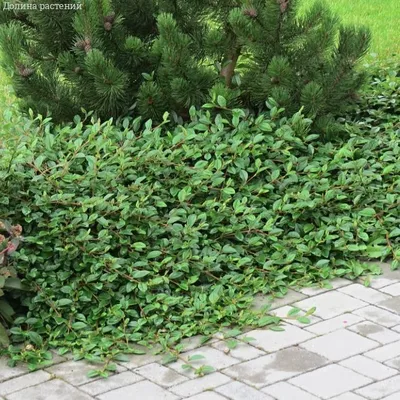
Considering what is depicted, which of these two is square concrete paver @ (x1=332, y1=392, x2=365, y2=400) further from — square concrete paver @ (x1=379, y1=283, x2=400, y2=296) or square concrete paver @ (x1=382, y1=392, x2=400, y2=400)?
square concrete paver @ (x1=379, y1=283, x2=400, y2=296)

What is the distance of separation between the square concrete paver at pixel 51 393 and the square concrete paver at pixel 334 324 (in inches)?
47.5

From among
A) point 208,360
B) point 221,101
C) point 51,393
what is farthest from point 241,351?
point 221,101

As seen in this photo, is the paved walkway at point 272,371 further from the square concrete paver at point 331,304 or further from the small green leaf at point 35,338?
the small green leaf at point 35,338

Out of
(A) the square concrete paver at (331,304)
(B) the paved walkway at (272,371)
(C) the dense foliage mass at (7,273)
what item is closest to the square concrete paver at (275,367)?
(B) the paved walkway at (272,371)

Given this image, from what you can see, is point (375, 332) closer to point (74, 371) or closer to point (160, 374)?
point (160, 374)

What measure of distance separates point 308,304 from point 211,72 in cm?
191

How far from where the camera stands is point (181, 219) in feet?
16.3

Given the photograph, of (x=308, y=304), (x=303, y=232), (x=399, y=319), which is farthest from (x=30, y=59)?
(x=399, y=319)

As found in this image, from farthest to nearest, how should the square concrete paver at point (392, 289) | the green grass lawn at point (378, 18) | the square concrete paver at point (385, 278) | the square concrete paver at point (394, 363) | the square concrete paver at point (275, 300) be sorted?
the green grass lawn at point (378, 18) < the square concrete paver at point (385, 278) < the square concrete paver at point (392, 289) < the square concrete paver at point (275, 300) < the square concrete paver at point (394, 363)

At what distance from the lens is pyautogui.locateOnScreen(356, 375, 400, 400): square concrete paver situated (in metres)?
3.79

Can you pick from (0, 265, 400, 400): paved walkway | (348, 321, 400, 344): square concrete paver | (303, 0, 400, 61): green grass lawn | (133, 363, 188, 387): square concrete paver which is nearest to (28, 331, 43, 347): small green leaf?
(0, 265, 400, 400): paved walkway

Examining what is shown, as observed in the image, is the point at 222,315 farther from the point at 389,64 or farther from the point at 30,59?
the point at 389,64

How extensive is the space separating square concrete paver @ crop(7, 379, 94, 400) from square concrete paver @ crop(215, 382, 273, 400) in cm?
58

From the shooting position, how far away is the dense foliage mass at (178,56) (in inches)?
225
